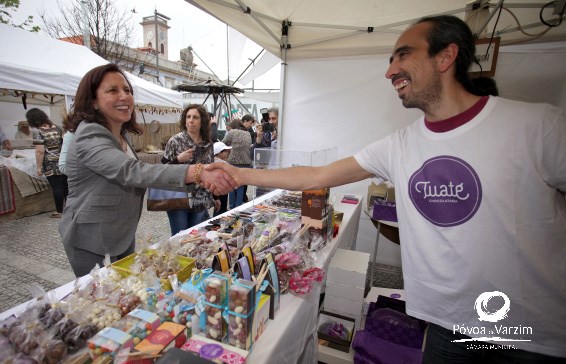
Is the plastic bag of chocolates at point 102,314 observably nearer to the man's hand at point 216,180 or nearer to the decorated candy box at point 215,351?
the decorated candy box at point 215,351

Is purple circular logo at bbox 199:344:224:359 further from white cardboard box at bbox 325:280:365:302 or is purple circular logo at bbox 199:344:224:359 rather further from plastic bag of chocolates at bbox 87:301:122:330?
white cardboard box at bbox 325:280:365:302

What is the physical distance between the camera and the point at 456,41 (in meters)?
1.24

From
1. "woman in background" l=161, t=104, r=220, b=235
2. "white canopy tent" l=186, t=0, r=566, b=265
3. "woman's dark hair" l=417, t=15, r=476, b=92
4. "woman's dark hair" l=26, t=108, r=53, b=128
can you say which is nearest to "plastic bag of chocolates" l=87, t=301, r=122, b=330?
"woman's dark hair" l=417, t=15, r=476, b=92

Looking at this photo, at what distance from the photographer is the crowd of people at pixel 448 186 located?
1.04 meters

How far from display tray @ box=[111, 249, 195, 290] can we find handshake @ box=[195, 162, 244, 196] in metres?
0.47

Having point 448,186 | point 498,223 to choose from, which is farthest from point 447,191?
point 498,223

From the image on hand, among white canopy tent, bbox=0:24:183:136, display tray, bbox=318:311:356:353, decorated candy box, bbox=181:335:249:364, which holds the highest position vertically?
white canopy tent, bbox=0:24:183:136

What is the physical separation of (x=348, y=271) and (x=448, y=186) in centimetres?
116

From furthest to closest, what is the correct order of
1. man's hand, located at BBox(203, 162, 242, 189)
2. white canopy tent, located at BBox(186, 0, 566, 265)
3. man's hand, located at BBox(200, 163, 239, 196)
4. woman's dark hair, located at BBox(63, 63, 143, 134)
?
white canopy tent, located at BBox(186, 0, 566, 265) → man's hand, located at BBox(203, 162, 242, 189) → man's hand, located at BBox(200, 163, 239, 196) → woman's dark hair, located at BBox(63, 63, 143, 134)

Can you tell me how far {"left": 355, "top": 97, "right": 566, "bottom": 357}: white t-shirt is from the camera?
1027mm

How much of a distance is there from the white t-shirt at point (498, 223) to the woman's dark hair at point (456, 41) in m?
0.19

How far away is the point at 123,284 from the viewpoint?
1.26 m

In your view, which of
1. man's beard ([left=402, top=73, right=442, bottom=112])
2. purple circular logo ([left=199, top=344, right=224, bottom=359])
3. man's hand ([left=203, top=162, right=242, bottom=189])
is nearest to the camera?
purple circular logo ([left=199, top=344, right=224, bottom=359])

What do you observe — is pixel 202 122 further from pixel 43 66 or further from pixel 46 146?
pixel 43 66
